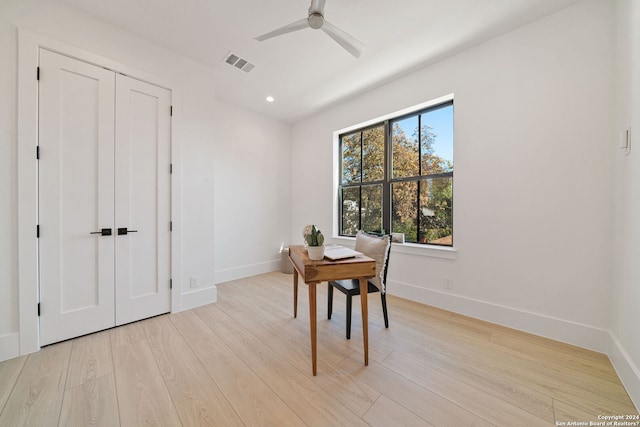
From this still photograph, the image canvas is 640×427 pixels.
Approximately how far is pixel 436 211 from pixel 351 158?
5.30 ft

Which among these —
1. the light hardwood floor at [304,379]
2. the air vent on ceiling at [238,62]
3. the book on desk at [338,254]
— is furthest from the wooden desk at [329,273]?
the air vent on ceiling at [238,62]

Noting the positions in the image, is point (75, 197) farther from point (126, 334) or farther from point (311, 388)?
point (311, 388)

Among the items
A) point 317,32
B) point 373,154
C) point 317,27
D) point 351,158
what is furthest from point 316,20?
point 351,158

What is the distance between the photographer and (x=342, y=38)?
1.99 metres

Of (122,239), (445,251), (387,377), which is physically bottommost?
(387,377)

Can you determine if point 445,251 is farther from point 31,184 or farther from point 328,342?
point 31,184

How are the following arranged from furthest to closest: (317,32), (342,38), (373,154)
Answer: (373,154), (317,32), (342,38)

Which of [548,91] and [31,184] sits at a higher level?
[548,91]

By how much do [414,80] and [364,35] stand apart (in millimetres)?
941

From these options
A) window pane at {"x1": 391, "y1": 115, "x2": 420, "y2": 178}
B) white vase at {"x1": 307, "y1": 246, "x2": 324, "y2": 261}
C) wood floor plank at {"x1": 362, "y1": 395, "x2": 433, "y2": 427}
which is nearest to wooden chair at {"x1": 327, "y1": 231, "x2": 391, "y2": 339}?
white vase at {"x1": 307, "y1": 246, "x2": 324, "y2": 261}

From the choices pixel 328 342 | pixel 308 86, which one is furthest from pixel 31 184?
pixel 308 86

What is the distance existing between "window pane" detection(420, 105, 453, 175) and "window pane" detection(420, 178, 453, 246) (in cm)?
17

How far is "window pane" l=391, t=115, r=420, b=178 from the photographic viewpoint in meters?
3.05

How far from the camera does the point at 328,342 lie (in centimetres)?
197
